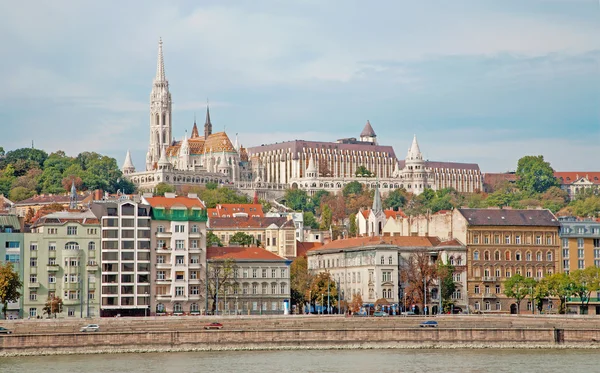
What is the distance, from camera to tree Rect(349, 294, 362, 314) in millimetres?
121875

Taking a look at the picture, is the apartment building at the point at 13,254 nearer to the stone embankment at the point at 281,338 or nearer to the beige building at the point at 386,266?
the stone embankment at the point at 281,338

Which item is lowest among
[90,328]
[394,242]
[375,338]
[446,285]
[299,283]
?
[375,338]

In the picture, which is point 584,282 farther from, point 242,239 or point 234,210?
point 234,210

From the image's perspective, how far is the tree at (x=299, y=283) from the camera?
128125mm

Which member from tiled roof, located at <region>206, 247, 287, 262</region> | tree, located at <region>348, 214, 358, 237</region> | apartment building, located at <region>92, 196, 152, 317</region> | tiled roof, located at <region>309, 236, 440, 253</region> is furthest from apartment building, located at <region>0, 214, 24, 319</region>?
tree, located at <region>348, 214, 358, 237</region>

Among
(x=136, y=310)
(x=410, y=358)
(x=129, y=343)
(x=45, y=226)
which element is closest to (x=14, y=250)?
(x=45, y=226)

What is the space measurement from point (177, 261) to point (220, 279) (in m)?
3.93

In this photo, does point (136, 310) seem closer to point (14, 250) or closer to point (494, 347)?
point (14, 250)

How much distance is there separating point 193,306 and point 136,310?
16.9 feet

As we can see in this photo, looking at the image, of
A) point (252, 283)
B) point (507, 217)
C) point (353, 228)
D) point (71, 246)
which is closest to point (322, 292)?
point (252, 283)

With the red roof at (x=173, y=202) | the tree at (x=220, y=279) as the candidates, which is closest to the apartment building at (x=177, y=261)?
the red roof at (x=173, y=202)

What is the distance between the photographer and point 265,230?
6531 inches

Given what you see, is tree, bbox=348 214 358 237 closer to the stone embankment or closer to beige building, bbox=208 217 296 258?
beige building, bbox=208 217 296 258

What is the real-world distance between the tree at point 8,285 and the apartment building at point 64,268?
139 inches
